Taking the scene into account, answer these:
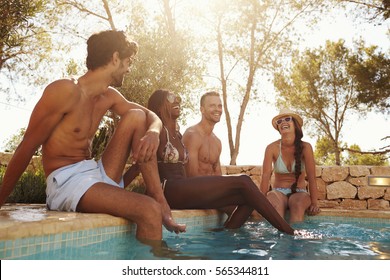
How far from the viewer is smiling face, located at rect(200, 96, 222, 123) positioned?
5.64 m

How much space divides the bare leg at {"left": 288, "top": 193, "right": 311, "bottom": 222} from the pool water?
26.6 inches

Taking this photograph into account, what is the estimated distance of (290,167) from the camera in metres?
6.29

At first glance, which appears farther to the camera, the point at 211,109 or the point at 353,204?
the point at 353,204

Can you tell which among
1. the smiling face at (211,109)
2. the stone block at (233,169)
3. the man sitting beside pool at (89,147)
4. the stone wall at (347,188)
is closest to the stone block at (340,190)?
the stone wall at (347,188)

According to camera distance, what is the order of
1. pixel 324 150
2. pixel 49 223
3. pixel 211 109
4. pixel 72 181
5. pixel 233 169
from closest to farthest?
pixel 49 223, pixel 72 181, pixel 211 109, pixel 233 169, pixel 324 150

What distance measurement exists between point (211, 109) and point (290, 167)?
5.09 ft

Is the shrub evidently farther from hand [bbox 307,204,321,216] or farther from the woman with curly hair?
hand [bbox 307,204,321,216]

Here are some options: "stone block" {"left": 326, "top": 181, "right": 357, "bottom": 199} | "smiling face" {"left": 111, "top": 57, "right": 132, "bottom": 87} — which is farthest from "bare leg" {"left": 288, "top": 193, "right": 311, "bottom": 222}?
"stone block" {"left": 326, "top": 181, "right": 357, "bottom": 199}

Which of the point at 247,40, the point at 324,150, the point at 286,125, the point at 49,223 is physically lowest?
the point at 49,223

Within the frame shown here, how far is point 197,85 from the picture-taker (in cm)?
1720

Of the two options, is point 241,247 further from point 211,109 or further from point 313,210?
point 313,210

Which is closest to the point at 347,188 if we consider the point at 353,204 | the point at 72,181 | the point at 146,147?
the point at 353,204

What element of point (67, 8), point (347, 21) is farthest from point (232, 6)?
point (67, 8)
